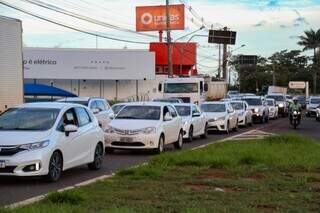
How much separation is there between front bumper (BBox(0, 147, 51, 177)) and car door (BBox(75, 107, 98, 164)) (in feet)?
6.04

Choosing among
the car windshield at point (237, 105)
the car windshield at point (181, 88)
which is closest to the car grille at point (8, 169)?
the car windshield at point (237, 105)

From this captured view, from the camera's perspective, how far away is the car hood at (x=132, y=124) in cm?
2000

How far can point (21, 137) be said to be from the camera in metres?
12.9

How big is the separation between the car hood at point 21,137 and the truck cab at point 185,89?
28706mm

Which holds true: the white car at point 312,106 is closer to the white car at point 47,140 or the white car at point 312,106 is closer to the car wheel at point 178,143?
the car wheel at point 178,143

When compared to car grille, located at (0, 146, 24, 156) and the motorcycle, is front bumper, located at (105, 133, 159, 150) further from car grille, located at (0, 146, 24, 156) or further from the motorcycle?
the motorcycle

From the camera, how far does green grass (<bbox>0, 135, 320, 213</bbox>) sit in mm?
9398

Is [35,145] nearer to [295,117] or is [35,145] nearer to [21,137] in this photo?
[21,137]

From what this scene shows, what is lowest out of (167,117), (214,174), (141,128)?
(214,174)

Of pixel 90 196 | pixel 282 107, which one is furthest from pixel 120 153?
pixel 282 107

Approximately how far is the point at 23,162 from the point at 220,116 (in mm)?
20254

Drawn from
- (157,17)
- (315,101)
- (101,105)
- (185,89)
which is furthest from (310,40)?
(101,105)

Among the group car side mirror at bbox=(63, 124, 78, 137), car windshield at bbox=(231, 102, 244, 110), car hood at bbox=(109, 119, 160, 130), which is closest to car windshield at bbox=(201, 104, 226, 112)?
car windshield at bbox=(231, 102, 244, 110)

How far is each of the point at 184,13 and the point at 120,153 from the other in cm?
6386
